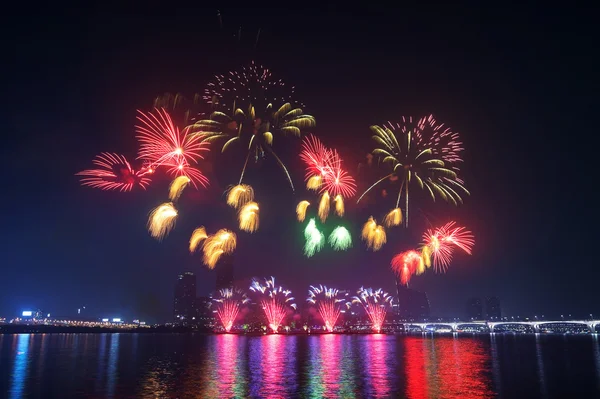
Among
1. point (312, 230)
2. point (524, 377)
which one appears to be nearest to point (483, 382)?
point (524, 377)

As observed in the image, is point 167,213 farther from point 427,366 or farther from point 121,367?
point 427,366

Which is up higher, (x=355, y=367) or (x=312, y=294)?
(x=312, y=294)

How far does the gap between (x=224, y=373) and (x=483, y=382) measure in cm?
1778

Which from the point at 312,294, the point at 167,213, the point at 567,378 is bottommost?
the point at 567,378

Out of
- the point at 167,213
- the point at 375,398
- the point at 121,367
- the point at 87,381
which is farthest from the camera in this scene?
the point at 121,367

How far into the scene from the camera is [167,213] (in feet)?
108

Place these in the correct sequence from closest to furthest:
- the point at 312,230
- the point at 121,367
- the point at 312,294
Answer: the point at 312,230
the point at 121,367
the point at 312,294

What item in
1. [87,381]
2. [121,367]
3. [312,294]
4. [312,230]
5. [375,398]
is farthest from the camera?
[312,294]

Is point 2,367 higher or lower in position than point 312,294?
lower

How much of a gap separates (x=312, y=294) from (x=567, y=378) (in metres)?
52.0

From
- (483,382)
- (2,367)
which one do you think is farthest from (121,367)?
(483,382)

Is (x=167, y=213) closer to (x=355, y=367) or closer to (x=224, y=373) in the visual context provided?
(x=224, y=373)

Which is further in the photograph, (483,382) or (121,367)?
(121,367)

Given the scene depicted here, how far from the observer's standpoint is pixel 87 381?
96.5 ft
